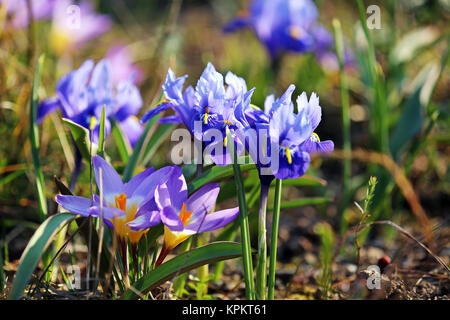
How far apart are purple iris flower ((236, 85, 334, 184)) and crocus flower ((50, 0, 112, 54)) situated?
146 centimetres

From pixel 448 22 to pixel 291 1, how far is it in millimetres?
936

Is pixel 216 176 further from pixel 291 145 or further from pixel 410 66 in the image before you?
pixel 410 66

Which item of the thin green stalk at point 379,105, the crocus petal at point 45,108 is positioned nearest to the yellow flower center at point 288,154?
the crocus petal at point 45,108

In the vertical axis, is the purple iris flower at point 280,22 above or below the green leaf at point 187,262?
above

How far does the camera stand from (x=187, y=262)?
0.94 meters

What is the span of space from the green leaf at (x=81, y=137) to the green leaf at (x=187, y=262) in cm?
36

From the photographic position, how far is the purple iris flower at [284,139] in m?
0.88

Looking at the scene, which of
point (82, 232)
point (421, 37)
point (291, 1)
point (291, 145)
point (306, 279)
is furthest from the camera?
point (421, 37)

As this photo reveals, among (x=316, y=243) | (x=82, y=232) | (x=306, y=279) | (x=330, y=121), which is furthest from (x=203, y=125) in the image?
(x=330, y=121)

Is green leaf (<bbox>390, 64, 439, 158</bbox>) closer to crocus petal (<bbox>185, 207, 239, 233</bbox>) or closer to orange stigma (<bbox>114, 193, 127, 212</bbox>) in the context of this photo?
crocus petal (<bbox>185, 207, 239, 233</bbox>)
